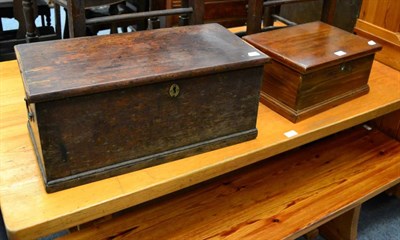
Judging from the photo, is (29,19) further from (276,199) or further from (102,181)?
(276,199)

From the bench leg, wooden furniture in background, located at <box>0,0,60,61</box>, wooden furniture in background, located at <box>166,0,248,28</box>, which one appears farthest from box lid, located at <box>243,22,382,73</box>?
wooden furniture in background, located at <box>166,0,248,28</box>

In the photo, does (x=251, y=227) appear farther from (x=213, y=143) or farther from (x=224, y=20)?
(x=224, y=20)

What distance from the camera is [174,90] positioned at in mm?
942

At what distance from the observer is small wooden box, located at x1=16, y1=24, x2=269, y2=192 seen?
0.85 metres

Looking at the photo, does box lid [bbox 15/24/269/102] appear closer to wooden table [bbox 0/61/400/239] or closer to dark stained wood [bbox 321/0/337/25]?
wooden table [bbox 0/61/400/239]

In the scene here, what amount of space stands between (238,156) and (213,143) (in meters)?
0.07

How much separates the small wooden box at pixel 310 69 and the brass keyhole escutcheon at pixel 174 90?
15.2 inches

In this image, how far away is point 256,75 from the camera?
3.45 ft

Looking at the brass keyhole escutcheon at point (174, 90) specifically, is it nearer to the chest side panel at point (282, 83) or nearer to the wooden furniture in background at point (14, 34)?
the chest side panel at point (282, 83)

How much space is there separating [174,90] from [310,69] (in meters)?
0.42

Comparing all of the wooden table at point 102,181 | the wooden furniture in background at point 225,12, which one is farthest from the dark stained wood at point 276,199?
the wooden furniture in background at point 225,12

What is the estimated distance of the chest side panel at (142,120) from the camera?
2.81 ft

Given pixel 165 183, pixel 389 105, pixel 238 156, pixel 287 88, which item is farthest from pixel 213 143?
pixel 389 105

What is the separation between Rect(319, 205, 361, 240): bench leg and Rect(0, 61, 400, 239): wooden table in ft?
1.35
